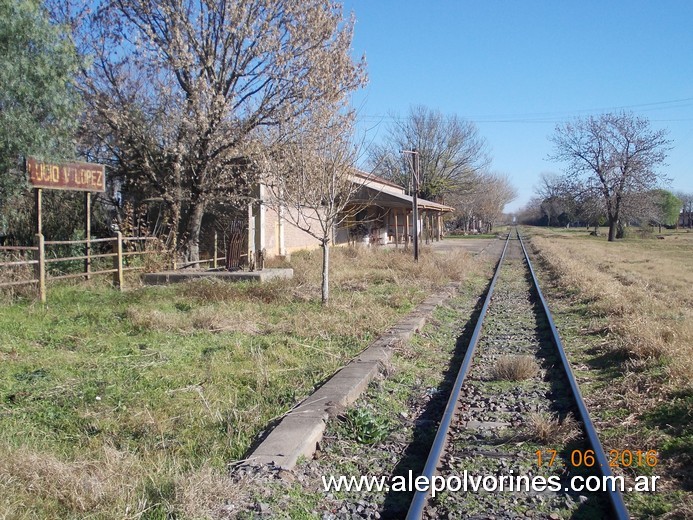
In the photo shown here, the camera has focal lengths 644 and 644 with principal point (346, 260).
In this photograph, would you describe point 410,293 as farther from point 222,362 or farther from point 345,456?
point 345,456

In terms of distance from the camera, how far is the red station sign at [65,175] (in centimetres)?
1380

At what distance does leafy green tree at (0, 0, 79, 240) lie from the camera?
39.9 ft

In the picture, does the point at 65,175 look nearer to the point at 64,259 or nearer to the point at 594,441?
the point at 64,259

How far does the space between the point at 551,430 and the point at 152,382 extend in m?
4.22

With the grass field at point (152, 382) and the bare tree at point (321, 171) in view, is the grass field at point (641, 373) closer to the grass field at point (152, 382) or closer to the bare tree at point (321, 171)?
the grass field at point (152, 382)

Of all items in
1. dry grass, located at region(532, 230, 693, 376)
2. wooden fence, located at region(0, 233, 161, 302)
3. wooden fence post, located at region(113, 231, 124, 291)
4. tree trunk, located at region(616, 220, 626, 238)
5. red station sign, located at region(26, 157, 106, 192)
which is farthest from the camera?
tree trunk, located at region(616, 220, 626, 238)

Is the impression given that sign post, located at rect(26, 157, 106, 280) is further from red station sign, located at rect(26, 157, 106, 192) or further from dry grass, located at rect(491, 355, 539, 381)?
dry grass, located at rect(491, 355, 539, 381)

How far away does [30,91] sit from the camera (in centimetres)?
1256

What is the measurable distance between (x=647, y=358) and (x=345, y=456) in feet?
15.1

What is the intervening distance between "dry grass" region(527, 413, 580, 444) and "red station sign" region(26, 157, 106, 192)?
11.8 meters

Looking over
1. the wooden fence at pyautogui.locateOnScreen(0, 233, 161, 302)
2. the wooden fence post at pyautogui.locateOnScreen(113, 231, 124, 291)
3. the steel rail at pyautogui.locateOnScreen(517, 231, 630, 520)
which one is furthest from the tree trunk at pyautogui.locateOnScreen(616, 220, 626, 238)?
the steel rail at pyautogui.locateOnScreen(517, 231, 630, 520)

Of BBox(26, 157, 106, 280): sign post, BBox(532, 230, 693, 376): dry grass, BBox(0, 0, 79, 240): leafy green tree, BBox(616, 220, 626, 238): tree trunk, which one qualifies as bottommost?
BBox(532, 230, 693, 376): dry grass

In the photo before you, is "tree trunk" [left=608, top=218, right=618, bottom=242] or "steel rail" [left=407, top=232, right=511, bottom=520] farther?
"tree trunk" [left=608, top=218, right=618, bottom=242]

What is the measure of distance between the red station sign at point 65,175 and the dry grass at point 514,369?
34.9 ft
